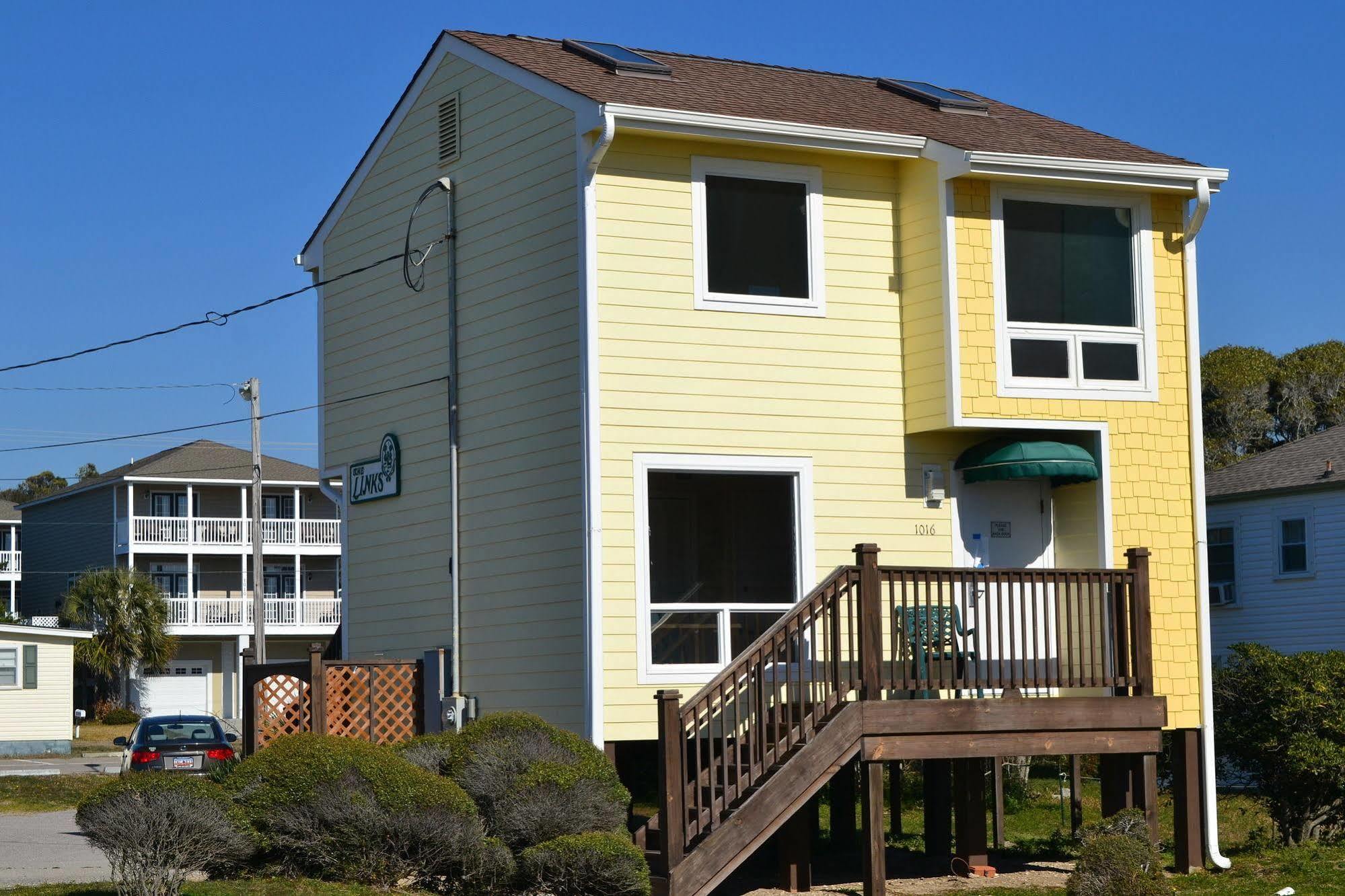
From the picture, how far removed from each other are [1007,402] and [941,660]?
10.3 ft

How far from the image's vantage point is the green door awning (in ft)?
50.3

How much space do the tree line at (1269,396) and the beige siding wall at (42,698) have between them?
120 feet

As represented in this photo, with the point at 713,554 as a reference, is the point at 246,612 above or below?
below

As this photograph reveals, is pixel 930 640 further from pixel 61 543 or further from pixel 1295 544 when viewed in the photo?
pixel 61 543

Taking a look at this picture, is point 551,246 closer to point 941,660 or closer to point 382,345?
point 382,345

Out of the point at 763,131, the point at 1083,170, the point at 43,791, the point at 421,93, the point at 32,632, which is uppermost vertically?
the point at 421,93

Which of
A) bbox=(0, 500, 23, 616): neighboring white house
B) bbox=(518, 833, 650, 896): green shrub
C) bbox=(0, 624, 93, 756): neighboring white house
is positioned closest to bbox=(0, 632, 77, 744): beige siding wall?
bbox=(0, 624, 93, 756): neighboring white house

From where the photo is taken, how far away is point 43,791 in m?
26.8

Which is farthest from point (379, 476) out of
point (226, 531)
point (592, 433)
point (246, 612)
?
point (226, 531)

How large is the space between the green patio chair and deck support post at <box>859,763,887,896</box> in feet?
2.88

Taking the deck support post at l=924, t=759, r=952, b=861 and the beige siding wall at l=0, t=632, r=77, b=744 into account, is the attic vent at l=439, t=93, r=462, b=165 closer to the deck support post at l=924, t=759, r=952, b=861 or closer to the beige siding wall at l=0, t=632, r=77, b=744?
the deck support post at l=924, t=759, r=952, b=861

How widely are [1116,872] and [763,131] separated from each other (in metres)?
6.92

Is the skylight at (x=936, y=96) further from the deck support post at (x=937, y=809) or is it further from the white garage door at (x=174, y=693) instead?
the white garage door at (x=174, y=693)

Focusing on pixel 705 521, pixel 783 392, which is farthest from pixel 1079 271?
pixel 705 521
